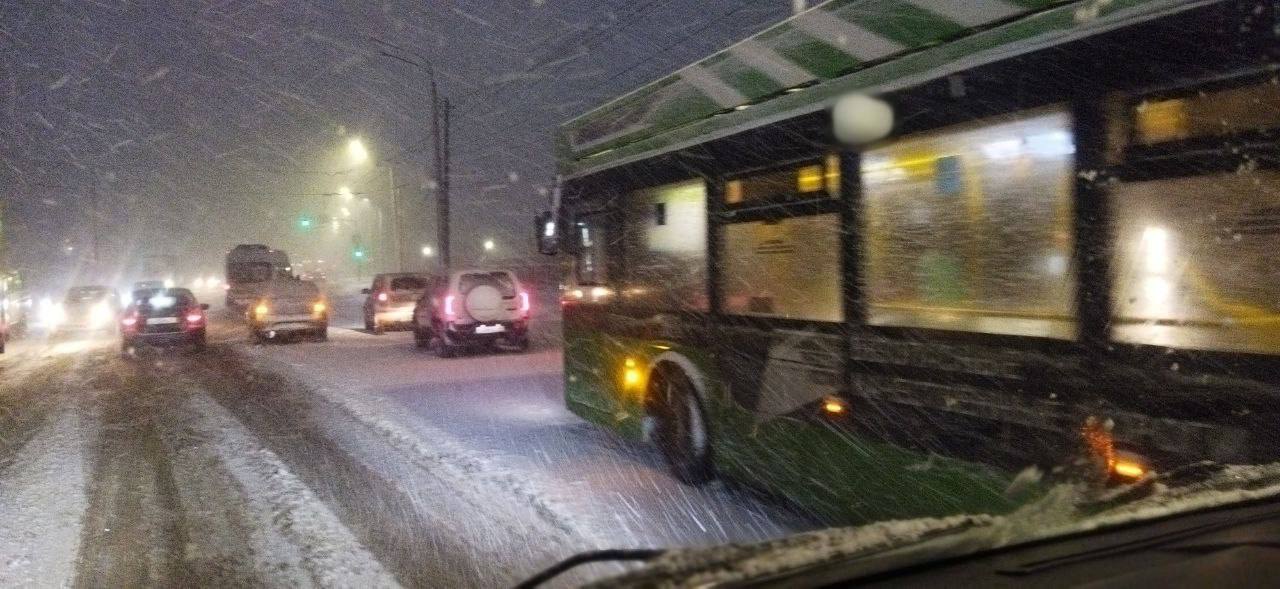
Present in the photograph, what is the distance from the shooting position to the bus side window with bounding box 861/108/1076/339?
14.7ft

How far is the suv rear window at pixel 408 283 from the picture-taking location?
94.1 ft

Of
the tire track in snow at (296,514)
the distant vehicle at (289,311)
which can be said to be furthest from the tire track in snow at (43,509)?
the distant vehicle at (289,311)

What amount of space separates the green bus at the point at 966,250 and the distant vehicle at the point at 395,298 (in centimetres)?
2118

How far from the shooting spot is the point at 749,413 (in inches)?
269

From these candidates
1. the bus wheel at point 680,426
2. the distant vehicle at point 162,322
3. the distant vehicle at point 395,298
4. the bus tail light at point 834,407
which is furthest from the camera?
the distant vehicle at point 395,298

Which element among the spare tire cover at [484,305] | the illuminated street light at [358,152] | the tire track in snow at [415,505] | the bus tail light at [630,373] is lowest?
the tire track in snow at [415,505]

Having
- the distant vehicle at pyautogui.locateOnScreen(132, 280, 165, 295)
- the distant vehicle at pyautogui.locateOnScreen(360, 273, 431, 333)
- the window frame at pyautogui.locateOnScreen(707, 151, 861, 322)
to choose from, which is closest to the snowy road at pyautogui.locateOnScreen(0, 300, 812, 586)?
the window frame at pyautogui.locateOnScreen(707, 151, 861, 322)

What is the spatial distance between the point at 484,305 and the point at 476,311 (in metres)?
0.22

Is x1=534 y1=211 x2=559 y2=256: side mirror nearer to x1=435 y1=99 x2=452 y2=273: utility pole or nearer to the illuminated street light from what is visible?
x1=435 y1=99 x2=452 y2=273: utility pole

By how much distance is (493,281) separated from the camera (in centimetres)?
2166

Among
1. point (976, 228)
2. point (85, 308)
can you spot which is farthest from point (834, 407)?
point (85, 308)

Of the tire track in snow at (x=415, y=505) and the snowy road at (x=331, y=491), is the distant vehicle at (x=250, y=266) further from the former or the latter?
the tire track in snow at (x=415, y=505)

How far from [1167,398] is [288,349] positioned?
21551 millimetres

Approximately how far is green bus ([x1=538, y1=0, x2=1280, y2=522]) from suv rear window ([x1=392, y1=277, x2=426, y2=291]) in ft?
70.4
